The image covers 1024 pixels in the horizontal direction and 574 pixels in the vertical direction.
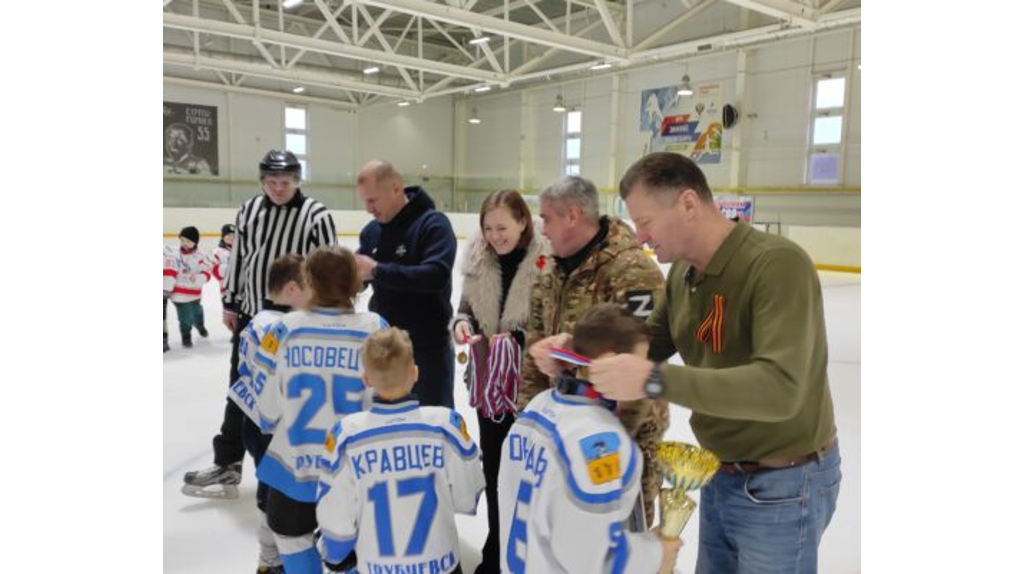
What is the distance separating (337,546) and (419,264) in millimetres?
1166

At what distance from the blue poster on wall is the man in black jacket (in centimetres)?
1391

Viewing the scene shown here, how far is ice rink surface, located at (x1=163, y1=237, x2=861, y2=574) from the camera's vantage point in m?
2.53

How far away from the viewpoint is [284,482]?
1916 mm

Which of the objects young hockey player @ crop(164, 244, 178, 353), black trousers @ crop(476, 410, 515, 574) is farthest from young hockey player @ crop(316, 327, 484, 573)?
young hockey player @ crop(164, 244, 178, 353)

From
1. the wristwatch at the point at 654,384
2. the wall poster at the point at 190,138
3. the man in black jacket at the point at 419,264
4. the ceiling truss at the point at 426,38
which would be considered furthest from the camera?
the wall poster at the point at 190,138

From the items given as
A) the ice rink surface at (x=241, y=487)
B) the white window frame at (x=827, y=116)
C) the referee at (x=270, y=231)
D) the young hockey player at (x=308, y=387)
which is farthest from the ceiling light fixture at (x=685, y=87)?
the young hockey player at (x=308, y=387)

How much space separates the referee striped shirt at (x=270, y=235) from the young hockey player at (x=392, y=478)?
1372 mm

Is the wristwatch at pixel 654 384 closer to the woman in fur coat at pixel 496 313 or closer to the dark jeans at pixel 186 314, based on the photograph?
the woman in fur coat at pixel 496 313

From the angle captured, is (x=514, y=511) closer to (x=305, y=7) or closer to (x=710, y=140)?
(x=710, y=140)

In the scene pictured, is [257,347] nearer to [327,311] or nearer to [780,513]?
[327,311]

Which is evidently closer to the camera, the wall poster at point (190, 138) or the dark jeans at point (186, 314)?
the dark jeans at point (186, 314)

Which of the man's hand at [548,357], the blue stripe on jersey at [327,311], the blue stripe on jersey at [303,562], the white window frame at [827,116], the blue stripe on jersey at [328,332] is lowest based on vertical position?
the blue stripe on jersey at [303,562]

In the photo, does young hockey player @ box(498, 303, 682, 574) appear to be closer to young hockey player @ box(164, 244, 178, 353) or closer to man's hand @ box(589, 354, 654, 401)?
man's hand @ box(589, 354, 654, 401)

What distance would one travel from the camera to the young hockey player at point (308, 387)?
→ 73.0 inches
